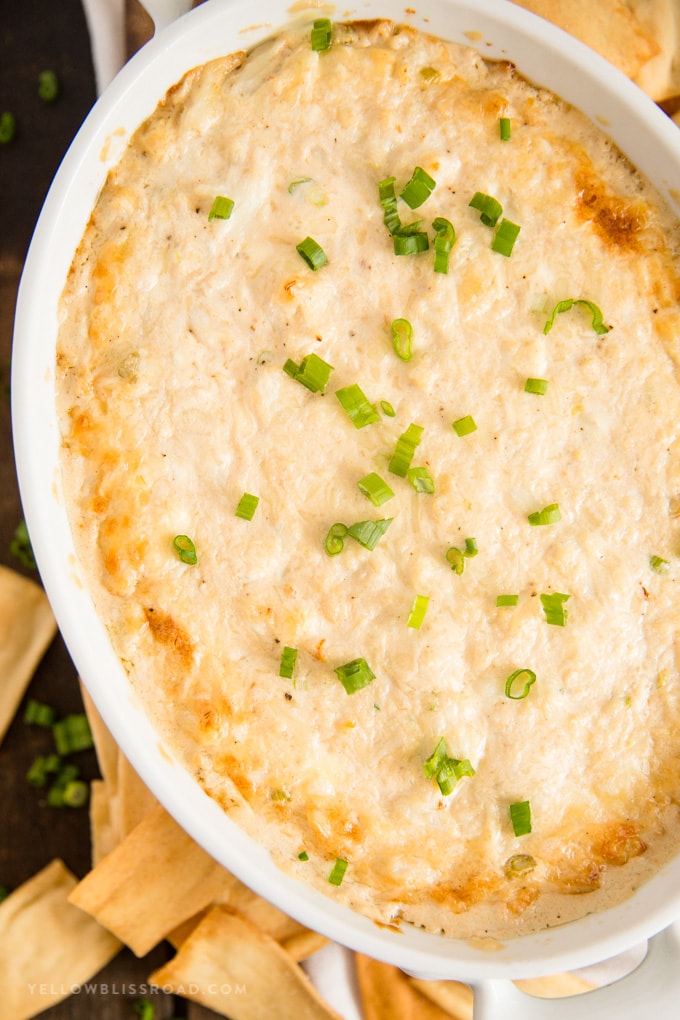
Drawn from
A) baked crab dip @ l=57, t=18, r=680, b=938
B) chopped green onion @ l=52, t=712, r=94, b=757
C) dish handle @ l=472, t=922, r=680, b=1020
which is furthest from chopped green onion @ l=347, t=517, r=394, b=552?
chopped green onion @ l=52, t=712, r=94, b=757

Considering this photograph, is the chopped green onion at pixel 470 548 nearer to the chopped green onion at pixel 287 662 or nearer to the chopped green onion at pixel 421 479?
the chopped green onion at pixel 421 479

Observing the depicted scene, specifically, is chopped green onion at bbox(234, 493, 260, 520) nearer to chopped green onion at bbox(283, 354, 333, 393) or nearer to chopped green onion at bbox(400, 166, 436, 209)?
chopped green onion at bbox(283, 354, 333, 393)

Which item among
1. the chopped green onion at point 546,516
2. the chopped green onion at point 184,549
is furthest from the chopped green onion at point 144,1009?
the chopped green onion at point 546,516

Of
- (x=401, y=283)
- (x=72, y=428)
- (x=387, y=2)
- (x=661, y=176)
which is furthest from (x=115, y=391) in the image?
(x=661, y=176)

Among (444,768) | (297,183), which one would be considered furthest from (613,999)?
(297,183)

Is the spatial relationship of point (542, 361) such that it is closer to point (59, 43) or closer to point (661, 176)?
point (661, 176)

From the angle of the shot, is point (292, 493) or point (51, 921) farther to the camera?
point (51, 921)
